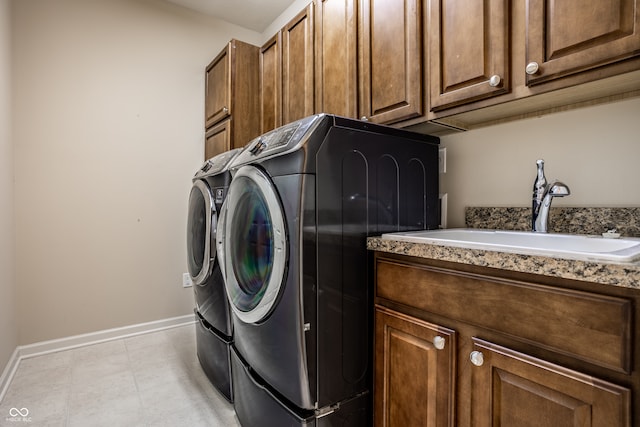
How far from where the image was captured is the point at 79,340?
2379mm

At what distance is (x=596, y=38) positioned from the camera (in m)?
0.88

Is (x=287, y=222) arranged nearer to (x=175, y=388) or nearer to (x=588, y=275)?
(x=588, y=275)

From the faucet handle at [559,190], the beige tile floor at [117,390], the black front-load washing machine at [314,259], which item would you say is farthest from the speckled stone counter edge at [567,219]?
the beige tile floor at [117,390]

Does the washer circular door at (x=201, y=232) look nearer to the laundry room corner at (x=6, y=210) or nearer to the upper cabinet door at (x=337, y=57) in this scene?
the upper cabinet door at (x=337, y=57)

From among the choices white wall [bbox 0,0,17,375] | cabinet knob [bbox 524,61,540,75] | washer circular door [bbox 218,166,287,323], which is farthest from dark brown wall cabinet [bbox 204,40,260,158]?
cabinet knob [bbox 524,61,540,75]

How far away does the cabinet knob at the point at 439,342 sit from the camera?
0.94 meters

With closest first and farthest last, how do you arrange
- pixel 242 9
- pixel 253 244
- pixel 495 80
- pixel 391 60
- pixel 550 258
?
1. pixel 550 258
2. pixel 495 80
3. pixel 253 244
4. pixel 391 60
5. pixel 242 9

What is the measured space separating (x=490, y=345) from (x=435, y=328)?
0.16 metres

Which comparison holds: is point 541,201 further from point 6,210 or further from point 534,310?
point 6,210

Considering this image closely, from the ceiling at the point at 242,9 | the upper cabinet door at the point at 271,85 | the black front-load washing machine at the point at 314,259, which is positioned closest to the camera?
the black front-load washing machine at the point at 314,259

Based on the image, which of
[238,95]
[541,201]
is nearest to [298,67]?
[238,95]

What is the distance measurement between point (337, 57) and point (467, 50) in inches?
29.1

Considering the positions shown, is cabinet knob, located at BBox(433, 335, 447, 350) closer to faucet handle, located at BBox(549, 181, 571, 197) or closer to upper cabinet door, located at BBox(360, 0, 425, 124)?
faucet handle, located at BBox(549, 181, 571, 197)

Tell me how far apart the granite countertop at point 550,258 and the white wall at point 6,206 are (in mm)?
2162
